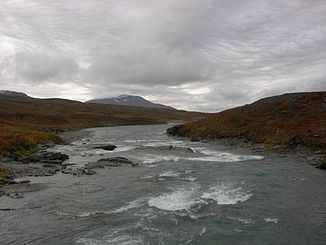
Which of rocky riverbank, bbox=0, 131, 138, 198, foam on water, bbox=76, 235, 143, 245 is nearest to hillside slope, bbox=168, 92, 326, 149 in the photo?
rocky riverbank, bbox=0, 131, 138, 198

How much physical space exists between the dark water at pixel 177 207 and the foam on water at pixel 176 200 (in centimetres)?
8

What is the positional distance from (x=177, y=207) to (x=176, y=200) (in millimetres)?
1989

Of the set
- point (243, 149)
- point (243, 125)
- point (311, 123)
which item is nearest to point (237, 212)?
point (243, 149)

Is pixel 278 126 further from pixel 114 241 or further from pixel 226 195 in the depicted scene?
pixel 114 241

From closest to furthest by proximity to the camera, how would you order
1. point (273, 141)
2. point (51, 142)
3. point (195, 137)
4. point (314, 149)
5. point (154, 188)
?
1. point (154, 188)
2. point (314, 149)
3. point (273, 141)
4. point (51, 142)
5. point (195, 137)

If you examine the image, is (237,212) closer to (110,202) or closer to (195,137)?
(110,202)

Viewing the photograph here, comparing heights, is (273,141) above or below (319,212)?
above

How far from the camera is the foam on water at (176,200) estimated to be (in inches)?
1161

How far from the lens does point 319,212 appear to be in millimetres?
27531

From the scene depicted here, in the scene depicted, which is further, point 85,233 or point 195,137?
point 195,137

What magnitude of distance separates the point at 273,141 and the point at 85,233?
49.0 m

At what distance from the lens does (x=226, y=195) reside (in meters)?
32.7

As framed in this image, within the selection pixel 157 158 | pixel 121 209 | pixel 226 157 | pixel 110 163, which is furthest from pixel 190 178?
pixel 157 158

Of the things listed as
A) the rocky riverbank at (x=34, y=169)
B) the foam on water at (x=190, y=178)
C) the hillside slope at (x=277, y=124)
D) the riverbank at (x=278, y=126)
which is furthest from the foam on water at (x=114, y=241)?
the hillside slope at (x=277, y=124)
